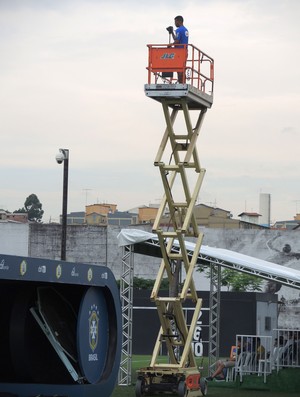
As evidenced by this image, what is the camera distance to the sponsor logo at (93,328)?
52.5 feet

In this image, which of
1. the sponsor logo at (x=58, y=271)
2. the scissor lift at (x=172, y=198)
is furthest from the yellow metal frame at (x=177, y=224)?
the sponsor logo at (x=58, y=271)

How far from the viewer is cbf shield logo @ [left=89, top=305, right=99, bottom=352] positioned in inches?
631

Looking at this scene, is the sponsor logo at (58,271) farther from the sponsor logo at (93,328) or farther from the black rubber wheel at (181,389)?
the black rubber wheel at (181,389)

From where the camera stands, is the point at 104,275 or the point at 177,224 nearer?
the point at 104,275

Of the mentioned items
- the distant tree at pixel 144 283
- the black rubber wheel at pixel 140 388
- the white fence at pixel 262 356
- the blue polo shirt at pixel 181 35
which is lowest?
the black rubber wheel at pixel 140 388

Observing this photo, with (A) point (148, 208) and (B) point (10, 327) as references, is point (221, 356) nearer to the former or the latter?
(B) point (10, 327)

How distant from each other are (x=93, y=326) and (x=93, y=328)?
3cm

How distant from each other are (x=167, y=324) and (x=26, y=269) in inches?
409

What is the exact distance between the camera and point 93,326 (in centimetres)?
1616

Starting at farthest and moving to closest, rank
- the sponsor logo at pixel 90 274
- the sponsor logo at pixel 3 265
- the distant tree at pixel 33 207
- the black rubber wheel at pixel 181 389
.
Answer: the distant tree at pixel 33 207 → the black rubber wheel at pixel 181 389 → the sponsor logo at pixel 90 274 → the sponsor logo at pixel 3 265

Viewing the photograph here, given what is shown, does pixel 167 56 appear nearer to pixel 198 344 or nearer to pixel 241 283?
pixel 198 344

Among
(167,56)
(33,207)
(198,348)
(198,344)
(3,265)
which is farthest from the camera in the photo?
(33,207)

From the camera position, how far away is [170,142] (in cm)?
2308

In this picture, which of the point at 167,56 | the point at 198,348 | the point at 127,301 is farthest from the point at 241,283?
the point at 167,56
